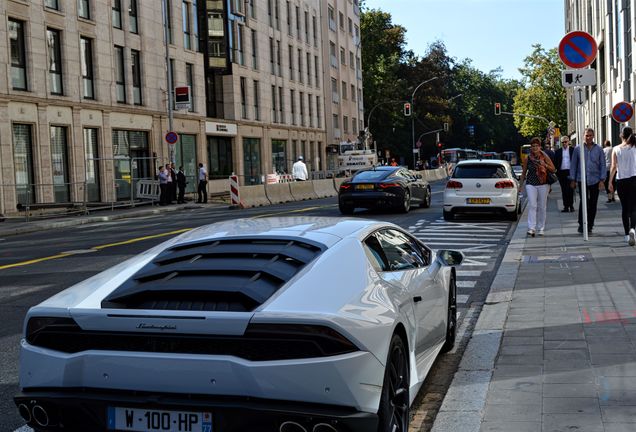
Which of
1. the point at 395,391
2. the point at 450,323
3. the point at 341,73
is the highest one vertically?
the point at 341,73

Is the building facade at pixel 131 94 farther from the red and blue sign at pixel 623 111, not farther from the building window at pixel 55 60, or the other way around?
the red and blue sign at pixel 623 111

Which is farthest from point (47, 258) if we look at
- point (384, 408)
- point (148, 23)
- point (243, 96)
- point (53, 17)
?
point (243, 96)

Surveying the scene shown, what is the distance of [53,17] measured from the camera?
3092 cm

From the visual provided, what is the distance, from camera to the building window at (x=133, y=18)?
121 ft

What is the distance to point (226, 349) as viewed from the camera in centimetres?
356

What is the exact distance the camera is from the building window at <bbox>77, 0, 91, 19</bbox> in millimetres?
32888

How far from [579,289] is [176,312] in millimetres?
6239

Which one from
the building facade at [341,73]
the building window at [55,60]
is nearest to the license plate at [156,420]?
the building window at [55,60]

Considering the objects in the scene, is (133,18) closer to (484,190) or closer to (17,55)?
(17,55)

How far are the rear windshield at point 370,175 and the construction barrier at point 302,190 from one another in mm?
12582

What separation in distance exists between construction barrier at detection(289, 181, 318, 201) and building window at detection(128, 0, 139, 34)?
10441 millimetres

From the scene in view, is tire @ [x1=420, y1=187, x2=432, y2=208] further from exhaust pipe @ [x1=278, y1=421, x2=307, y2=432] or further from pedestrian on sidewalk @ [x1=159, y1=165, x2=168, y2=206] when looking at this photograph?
exhaust pipe @ [x1=278, y1=421, x2=307, y2=432]

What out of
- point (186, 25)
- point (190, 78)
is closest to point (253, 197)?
point (190, 78)

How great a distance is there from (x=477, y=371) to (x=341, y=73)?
69.9m
